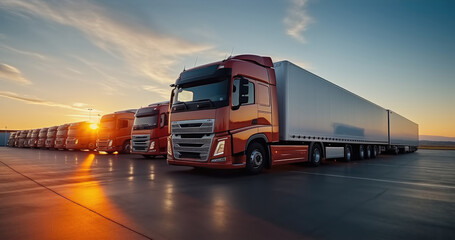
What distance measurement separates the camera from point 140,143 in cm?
1442

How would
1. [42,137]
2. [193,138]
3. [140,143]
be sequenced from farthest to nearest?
[42,137], [140,143], [193,138]

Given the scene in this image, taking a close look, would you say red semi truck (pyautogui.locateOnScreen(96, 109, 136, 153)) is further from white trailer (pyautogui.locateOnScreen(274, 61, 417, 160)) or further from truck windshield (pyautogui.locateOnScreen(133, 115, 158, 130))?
white trailer (pyautogui.locateOnScreen(274, 61, 417, 160))

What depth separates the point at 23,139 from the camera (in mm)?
40656

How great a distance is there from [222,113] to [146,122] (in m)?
8.46

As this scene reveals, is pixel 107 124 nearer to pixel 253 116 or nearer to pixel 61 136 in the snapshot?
pixel 61 136

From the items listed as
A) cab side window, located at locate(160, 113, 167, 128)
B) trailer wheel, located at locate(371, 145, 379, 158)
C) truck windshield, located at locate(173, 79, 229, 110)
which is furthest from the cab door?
trailer wheel, located at locate(371, 145, 379, 158)

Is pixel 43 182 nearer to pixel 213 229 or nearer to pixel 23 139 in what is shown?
pixel 213 229

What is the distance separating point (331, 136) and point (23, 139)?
45.6m

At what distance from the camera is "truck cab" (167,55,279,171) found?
23.9ft

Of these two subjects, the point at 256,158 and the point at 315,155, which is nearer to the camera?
the point at 256,158

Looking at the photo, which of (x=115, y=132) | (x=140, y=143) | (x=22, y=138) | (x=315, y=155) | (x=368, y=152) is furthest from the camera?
(x=22, y=138)

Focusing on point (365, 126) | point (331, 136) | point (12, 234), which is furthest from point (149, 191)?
point (365, 126)

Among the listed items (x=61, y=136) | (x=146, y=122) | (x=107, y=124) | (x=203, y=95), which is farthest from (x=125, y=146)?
(x=61, y=136)

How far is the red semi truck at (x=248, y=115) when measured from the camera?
24.1 feet
